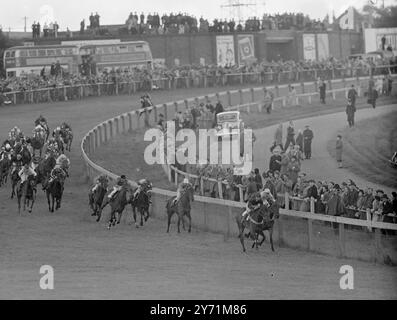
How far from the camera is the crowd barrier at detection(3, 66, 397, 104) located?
38278 mm

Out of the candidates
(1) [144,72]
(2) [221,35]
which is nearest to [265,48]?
(2) [221,35]

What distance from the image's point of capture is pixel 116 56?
43.2m

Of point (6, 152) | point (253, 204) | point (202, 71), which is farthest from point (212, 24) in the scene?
point (253, 204)

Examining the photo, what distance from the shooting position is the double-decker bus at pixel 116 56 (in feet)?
136

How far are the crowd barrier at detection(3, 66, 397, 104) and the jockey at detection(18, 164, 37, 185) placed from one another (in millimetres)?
17407

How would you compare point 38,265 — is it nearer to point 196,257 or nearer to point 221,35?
point 196,257

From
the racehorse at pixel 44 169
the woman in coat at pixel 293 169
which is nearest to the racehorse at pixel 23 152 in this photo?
the racehorse at pixel 44 169

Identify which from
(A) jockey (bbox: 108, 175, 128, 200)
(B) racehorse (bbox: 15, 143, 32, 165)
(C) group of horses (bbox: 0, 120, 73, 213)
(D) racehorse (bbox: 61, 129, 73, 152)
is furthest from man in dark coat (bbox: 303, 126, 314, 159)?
(A) jockey (bbox: 108, 175, 128, 200)

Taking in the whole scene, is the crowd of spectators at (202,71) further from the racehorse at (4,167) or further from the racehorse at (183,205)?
the racehorse at (183,205)

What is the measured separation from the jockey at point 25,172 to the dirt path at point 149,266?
0.71 metres

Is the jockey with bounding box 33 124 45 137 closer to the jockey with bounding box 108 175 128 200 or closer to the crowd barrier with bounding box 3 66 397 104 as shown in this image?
the jockey with bounding box 108 175 128 200

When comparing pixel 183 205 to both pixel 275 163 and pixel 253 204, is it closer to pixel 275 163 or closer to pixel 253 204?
pixel 253 204

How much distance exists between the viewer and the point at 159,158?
928 inches

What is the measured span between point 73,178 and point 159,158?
83.4 inches
